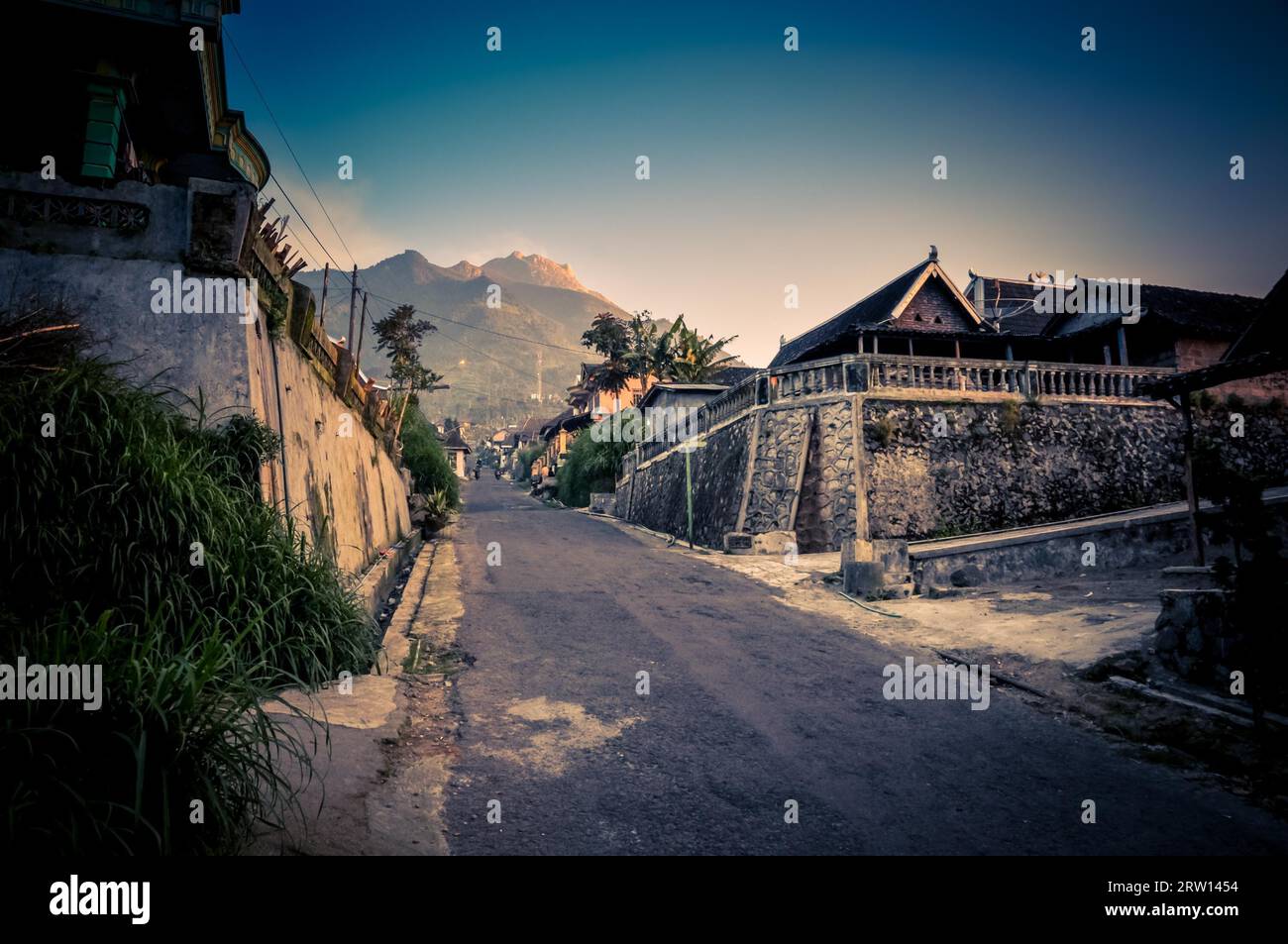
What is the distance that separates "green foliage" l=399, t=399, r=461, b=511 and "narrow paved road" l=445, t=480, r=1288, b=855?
17626 millimetres

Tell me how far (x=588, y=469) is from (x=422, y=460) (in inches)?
490

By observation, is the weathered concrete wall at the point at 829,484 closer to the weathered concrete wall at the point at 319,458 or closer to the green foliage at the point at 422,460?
the weathered concrete wall at the point at 319,458

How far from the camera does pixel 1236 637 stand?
192 inches

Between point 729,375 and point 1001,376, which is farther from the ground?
point 729,375

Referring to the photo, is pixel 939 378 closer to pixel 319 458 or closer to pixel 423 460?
pixel 319 458

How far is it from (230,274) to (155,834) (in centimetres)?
604

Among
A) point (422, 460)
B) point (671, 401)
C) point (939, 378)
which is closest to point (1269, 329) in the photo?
point (939, 378)

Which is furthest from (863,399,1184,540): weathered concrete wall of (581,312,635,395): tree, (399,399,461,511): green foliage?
(581,312,635,395): tree

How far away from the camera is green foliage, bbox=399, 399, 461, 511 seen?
23391 millimetres

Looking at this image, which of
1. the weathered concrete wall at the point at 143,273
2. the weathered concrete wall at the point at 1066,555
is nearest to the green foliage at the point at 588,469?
the weathered concrete wall at the point at 1066,555

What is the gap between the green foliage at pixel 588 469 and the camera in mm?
33594

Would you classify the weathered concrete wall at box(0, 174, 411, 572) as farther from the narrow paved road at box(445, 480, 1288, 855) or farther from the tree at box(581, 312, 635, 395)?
the tree at box(581, 312, 635, 395)

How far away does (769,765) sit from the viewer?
4.00m
